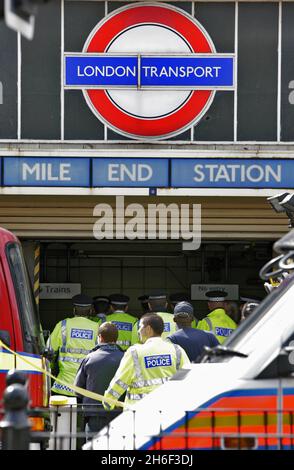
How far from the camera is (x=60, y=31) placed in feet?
55.4

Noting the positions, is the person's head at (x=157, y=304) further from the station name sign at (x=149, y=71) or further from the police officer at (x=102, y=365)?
the police officer at (x=102, y=365)

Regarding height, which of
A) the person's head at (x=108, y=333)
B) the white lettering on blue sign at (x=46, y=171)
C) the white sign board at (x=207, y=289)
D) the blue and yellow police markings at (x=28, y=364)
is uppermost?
the white lettering on blue sign at (x=46, y=171)

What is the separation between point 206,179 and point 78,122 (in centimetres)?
212

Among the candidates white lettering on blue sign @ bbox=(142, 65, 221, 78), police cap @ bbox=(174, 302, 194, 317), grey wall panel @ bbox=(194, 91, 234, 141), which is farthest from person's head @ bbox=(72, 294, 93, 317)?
white lettering on blue sign @ bbox=(142, 65, 221, 78)

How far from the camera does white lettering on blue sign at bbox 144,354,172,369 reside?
8.52 metres

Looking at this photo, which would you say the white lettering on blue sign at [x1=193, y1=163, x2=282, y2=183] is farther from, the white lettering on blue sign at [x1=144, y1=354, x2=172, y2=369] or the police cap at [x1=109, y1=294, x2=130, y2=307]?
the white lettering on blue sign at [x1=144, y1=354, x2=172, y2=369]

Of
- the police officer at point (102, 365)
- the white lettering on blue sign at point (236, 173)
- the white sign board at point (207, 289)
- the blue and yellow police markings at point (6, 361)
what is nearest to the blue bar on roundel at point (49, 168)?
the white lettering on blue sign at point (236, 173)

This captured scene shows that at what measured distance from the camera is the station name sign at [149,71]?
1656cm

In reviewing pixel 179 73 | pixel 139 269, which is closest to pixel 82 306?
pixel 179 73

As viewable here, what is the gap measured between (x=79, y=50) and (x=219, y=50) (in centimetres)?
211

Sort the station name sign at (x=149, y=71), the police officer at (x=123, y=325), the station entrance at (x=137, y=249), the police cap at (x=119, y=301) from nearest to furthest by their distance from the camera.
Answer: the police officer at (x=123, y=325) → the police cap at (x=119, y=301) → the station name sign at (x=149, y=71) → the station entrance at (x=137, y=249)

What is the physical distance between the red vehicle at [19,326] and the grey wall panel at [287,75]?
810 cm
